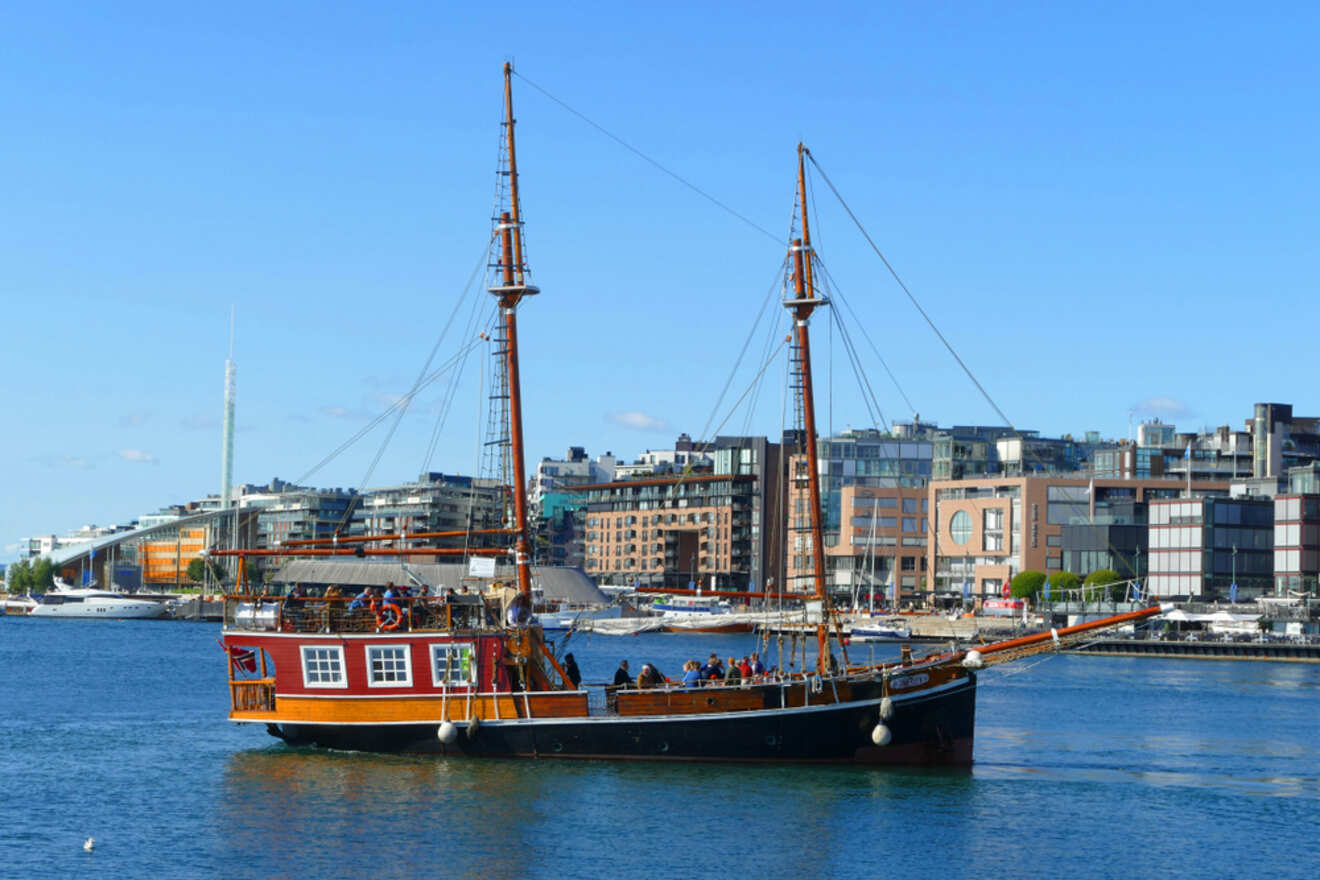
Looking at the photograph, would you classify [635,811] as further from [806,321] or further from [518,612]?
[806,321]

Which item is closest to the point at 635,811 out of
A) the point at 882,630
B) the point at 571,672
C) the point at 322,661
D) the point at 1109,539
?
the point at 571,672

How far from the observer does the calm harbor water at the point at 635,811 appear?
131 ft

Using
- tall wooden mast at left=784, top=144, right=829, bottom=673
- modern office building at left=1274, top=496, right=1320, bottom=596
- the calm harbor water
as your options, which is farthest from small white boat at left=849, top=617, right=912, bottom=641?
tall wooden mast at left=784, top=144, right=829, bottom=673

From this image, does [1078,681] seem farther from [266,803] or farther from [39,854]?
[39,854]

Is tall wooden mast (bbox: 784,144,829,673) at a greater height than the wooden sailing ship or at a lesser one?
greater

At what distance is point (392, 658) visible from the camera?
5184cm

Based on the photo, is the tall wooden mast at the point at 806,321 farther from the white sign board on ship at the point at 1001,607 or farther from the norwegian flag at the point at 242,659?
the white sign board on ship at the point at 1001,607

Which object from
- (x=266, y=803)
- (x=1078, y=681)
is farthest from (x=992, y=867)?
(x=1078, y=681)

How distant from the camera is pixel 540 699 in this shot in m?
51.2

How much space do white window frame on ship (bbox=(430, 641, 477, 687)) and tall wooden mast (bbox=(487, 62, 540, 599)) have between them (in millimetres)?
3622

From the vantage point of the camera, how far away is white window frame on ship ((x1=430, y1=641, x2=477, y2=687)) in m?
51.2

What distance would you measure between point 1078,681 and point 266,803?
247ft

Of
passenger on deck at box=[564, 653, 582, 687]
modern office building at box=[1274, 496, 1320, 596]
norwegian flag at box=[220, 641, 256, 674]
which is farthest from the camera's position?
modern office building at box=[1274, 496, 1320, 596]

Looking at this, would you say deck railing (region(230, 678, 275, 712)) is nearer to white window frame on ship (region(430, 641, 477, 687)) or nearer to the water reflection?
the water reflection
